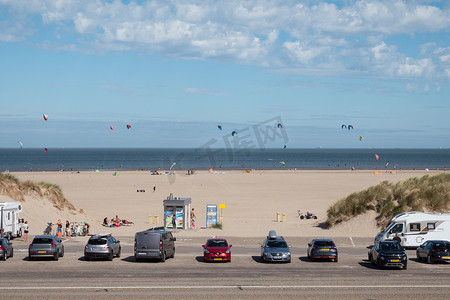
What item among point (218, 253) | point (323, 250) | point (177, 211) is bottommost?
point (218, 253)

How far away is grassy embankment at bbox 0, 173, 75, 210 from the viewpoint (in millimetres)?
47791

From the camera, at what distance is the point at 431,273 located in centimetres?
2544

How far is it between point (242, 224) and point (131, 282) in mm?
26559

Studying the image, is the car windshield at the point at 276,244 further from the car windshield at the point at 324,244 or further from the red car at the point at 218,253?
the red car at the point at 218,253

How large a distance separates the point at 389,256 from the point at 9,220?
26513 mm

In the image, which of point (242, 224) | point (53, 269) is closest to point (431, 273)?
point (53, 269)

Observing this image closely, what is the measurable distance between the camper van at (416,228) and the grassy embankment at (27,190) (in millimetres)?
30319

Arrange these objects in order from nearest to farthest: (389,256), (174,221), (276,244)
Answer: (389,256) < (276,244) < (174,221)

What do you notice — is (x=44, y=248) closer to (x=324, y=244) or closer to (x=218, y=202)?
(x=324, y=244)

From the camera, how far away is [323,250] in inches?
1153

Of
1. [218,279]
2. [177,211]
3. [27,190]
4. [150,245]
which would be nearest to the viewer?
[218,279]

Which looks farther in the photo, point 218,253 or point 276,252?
point 218,253

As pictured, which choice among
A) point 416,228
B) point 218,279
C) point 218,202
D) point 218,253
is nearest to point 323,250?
point 218,253

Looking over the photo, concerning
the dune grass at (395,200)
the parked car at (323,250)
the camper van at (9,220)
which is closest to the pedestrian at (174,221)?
the camper van at (9,220)
